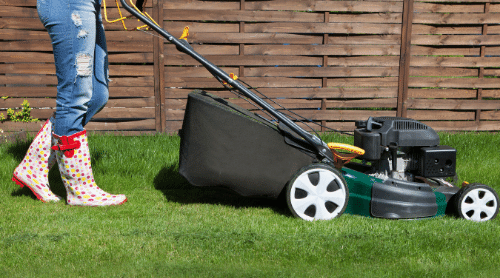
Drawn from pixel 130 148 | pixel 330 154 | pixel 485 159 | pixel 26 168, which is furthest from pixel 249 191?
pixel 485 159

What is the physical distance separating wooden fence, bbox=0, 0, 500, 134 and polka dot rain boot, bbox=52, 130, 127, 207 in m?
2.17

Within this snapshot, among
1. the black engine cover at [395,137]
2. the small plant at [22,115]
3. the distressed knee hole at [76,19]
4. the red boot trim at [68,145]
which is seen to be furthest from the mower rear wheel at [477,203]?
the small plant at [22,115]

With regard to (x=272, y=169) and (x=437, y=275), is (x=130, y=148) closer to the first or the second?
(x=272, y=169)

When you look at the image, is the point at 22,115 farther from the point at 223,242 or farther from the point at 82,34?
the point at 223,242

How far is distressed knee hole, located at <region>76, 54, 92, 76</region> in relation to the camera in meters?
2.40

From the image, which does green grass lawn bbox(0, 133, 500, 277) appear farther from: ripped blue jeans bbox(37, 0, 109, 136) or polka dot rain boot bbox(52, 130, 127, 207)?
ripped blue jeans bbox(37, 0, 109, 136)

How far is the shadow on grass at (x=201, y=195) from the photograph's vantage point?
9.04 ft

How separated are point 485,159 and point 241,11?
275cm

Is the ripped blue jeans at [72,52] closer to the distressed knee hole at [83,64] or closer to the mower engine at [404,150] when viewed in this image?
the distressed knee hole at [83,64]

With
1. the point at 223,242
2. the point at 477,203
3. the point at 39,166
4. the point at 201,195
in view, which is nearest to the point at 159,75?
the point at 201,195

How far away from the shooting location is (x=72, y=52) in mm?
2385

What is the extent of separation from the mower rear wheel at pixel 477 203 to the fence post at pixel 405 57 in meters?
2.64

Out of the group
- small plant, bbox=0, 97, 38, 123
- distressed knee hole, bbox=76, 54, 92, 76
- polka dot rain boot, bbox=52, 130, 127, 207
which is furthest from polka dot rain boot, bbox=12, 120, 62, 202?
small plant, bbox=0, 97, 38, 123

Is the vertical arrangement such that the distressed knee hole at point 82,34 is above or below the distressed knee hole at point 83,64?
above
